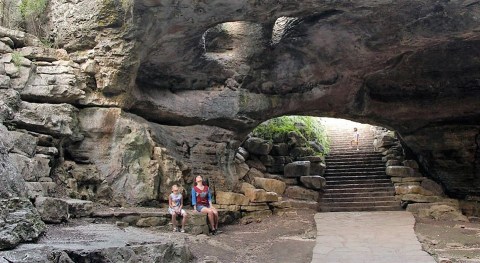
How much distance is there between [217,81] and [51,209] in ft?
22.3

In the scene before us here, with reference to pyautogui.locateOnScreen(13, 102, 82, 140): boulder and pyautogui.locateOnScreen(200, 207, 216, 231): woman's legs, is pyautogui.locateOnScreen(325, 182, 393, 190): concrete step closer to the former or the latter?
pyautogui.locateOnScreen(200, 207, 216, 231): woman's legs

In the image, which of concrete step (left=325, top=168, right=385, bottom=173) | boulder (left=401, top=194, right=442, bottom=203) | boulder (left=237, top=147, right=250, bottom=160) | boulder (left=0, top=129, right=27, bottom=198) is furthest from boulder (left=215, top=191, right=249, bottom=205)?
boulder (left=0, top=129, right=27, bottom=198)

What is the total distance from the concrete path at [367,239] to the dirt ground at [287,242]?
0.77 ft

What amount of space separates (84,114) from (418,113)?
1045 centimetres

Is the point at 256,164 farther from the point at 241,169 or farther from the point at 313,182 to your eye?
the point at 313,182

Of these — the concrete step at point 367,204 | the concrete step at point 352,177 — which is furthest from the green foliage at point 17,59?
the concrete step at point 352,177

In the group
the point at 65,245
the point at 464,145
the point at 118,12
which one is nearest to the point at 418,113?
the point at 464,145

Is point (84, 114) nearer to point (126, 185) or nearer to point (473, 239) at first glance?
point (126, 185)

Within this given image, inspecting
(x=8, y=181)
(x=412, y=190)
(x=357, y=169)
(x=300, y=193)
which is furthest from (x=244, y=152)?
(x=8, y=181)

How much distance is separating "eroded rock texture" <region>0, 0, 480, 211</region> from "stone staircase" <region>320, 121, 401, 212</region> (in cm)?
201

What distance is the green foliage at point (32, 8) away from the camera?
31.8 feet

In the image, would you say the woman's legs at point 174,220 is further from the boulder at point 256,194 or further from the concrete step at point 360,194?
the concrete step at point 360,194

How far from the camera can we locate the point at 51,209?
252 inches

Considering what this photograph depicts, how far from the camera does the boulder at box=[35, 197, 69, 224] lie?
628 centimetres
